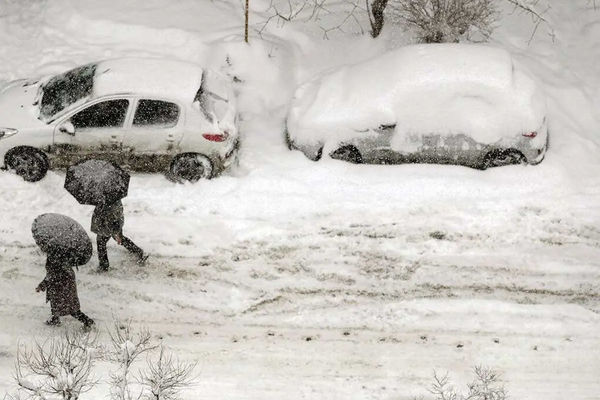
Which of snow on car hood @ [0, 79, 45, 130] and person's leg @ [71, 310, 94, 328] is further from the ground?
snow on car hood @ [0, 79, 45, 130]

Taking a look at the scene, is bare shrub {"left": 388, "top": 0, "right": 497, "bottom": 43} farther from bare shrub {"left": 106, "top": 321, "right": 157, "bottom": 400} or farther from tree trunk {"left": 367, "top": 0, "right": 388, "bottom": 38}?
bare shrub {"left": 106, "top": 321, "right": 157, "bottom": 400}

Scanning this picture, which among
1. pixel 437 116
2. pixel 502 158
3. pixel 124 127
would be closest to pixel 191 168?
pixel 124 127

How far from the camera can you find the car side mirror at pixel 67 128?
30.9ft

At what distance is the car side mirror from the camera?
371 inches

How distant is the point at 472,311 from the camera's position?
812 centimetres

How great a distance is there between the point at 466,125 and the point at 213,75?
3903 millimetres

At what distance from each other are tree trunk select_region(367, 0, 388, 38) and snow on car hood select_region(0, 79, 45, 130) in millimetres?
5757

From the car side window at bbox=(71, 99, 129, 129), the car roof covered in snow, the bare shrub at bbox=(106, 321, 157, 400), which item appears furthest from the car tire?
the bare shrub at bbox=(106, 321, 157, 400)

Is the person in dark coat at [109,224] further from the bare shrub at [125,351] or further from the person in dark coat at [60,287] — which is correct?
the bare shrub at [125,351]

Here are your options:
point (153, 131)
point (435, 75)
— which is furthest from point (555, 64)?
point (153, 131)

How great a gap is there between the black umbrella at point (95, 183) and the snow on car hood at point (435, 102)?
3172 mm

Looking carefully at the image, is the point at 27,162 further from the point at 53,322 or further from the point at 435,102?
the point at 435,102

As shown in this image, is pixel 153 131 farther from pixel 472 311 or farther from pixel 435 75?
pixel 472 311

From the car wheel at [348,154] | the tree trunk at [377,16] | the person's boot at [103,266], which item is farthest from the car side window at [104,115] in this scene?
the tree trunk at [377,16]
